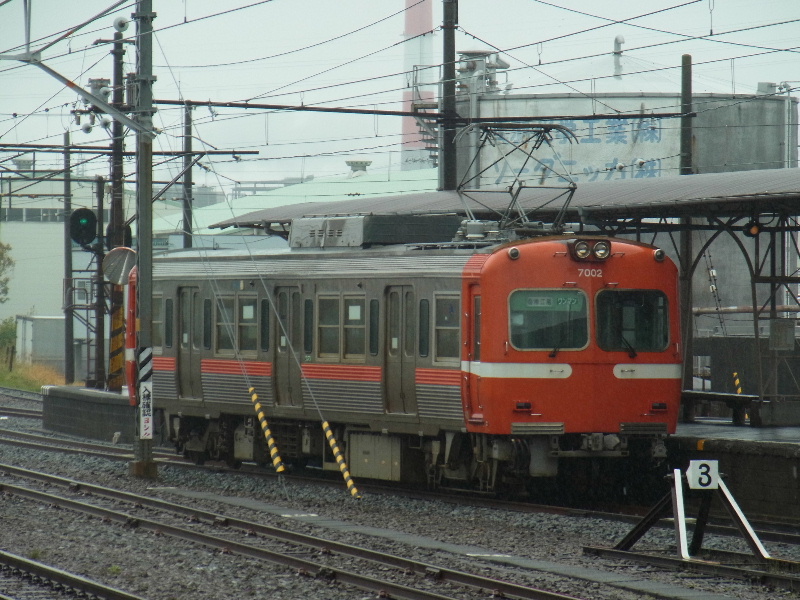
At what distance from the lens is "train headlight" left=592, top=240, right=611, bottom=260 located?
15078 millimetres

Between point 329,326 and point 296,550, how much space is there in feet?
17.7

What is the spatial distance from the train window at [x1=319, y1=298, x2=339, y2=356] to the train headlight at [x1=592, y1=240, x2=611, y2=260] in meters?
3.53

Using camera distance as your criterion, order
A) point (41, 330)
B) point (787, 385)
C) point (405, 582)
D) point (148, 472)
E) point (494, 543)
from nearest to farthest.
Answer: point (405, 582)
point (494, 543)
point (148, 472)
point (787, 385)
point (41, 330)

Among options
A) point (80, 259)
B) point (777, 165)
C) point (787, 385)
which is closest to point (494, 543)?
point (787, 385)

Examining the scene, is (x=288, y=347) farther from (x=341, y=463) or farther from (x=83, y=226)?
(x=83, y=226)

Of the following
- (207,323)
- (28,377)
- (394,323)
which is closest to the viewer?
(394,323)

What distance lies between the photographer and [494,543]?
12336mm

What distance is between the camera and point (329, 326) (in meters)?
16.9

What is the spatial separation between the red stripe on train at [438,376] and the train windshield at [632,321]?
5.50 feet

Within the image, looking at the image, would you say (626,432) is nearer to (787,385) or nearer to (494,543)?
(494,543)

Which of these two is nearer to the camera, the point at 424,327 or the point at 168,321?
the point at 424,327

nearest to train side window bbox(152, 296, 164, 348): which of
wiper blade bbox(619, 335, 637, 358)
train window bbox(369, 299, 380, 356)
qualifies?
train window bbox(369, 299, 380, 356)

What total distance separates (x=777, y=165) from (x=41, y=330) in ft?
104

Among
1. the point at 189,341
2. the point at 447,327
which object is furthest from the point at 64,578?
the point at 189,341
